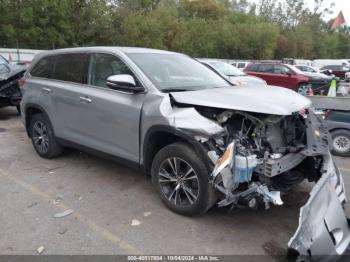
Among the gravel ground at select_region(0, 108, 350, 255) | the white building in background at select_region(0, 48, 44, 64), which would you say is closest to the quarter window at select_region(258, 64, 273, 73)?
the white building in background at select_region(0, 48, 44, 64)

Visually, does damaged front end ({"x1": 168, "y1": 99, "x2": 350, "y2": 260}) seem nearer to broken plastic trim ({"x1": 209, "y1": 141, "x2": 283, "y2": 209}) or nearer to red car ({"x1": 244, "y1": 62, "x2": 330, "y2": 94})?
broken plastic trim ({"x1": 209, "y1": 141, "x2": 283, "y2": 209})

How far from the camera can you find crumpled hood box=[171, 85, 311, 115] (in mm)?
3234

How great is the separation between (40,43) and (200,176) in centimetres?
2324

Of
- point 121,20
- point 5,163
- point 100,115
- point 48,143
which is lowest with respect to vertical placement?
point 5,163

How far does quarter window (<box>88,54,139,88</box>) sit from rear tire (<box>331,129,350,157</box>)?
422 centimetres

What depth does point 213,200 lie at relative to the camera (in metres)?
3.49

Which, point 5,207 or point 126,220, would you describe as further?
point 5,207

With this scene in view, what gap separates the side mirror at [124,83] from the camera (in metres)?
3.88

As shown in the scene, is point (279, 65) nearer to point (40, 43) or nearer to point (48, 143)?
point (48, 143)

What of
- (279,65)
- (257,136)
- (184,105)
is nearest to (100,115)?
(184,105)

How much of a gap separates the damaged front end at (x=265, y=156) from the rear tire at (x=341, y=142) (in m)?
2.86

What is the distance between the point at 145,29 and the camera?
2905cm

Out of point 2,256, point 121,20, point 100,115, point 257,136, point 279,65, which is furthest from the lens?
point 121,20

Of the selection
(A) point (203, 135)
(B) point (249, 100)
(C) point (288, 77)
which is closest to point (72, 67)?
(A) point (203, 135)
